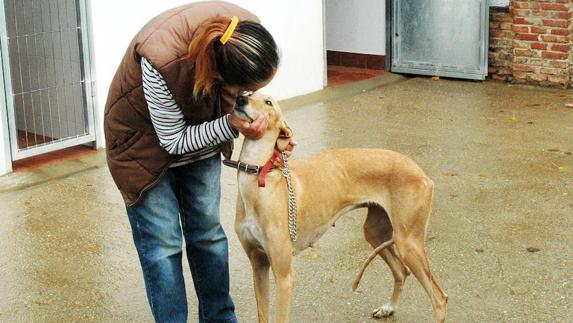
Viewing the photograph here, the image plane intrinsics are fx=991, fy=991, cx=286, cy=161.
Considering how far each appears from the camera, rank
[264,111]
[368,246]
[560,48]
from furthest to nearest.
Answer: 1. [560,48]
2. [368,246]
3. [264,111]

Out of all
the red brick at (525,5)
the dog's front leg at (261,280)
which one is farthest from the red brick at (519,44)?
the dog's front leg at (261,280)

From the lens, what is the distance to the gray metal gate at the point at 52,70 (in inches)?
315

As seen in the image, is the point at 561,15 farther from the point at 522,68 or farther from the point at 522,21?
the point at 522,68

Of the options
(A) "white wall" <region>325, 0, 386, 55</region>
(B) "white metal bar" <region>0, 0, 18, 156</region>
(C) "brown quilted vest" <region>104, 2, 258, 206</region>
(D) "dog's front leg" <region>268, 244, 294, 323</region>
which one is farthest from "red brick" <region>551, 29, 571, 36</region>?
(C) "brown quilted vest" <region>104, 2, 258, 206</region>

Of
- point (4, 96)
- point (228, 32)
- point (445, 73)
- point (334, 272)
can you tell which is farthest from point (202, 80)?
point (445, 73)

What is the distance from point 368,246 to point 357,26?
5.86 meters

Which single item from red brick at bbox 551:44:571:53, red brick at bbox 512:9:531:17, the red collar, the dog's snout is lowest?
red brick at bbox 551:44:571:53

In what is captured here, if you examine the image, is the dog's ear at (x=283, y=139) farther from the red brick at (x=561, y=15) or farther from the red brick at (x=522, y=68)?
the red brick at (x=522, y=68)

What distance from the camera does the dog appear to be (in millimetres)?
4281

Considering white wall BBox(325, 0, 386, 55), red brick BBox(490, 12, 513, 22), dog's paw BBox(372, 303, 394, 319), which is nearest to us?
dog's paw BBox(372, 303, 394, 319)

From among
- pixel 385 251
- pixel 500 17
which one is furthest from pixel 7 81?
pixel 500 17

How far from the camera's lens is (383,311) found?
197 inches

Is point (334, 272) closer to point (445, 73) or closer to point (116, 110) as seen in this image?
point (116, 110)

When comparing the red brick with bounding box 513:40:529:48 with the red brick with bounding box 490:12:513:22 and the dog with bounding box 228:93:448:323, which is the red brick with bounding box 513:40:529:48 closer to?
the red brick with bounding box 490:12:513:22
